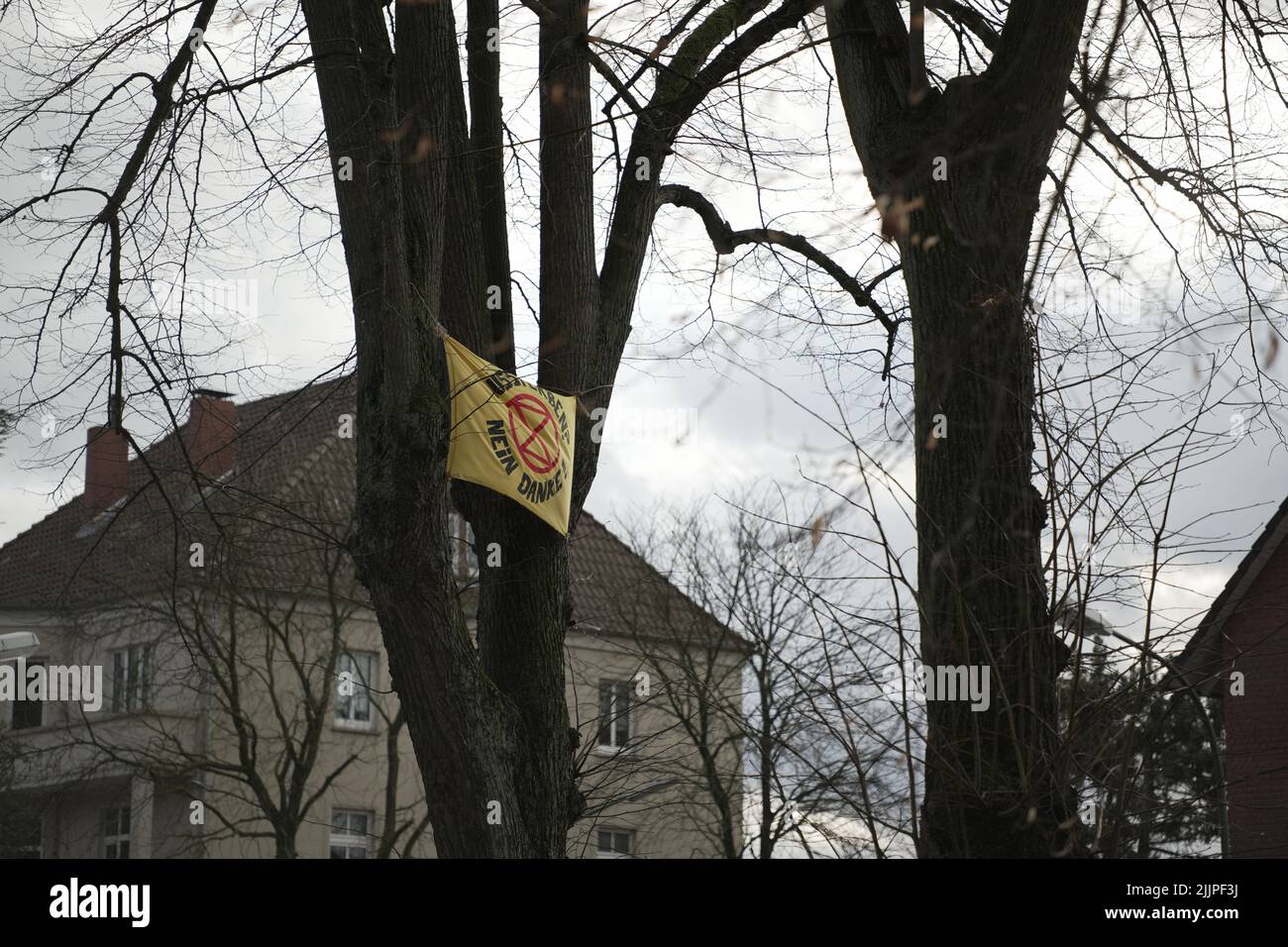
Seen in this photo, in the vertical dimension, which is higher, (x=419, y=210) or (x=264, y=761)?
(x=419, y=210)

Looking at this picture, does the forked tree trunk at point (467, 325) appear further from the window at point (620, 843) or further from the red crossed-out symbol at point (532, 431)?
the window at point (620, 843)

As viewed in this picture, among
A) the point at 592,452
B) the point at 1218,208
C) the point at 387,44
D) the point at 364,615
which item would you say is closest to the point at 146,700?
the point at 364,615

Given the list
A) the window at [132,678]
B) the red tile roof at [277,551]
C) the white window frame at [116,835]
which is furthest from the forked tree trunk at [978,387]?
the white window frame at [116,835]

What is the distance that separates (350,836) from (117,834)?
416 centimetres

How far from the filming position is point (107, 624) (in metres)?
22.1

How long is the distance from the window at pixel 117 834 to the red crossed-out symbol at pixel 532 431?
21153mm

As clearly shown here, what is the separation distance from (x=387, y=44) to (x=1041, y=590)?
403cm

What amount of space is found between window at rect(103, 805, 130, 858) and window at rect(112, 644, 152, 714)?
7.15 feet

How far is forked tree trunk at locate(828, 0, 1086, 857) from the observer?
443cm

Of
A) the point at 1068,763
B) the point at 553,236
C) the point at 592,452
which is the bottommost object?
the point at 1068,763

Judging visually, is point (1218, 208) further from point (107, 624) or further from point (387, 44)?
point (107, 624)

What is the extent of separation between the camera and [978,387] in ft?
17.6
